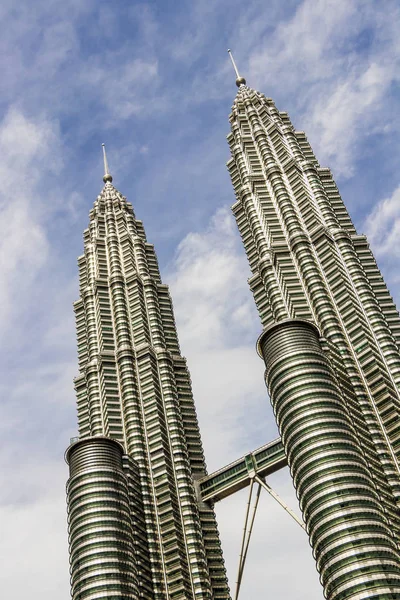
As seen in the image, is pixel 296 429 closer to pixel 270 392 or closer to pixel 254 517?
pixel 270 392

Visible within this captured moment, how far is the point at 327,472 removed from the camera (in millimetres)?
123625

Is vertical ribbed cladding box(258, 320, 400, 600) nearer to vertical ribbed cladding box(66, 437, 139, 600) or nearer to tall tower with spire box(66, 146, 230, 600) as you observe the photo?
tall tower with spire box(66, 146, 230, 600)

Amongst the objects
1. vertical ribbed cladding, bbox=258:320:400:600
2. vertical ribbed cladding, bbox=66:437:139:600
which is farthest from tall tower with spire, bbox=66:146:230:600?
vertical ribbed cladding, bbox=258:320:400:600

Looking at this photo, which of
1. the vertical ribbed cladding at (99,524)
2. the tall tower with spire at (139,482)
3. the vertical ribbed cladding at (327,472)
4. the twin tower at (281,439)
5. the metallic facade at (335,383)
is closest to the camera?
the vertical ribbed cladding at (327,472)

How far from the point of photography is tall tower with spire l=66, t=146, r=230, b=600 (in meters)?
135

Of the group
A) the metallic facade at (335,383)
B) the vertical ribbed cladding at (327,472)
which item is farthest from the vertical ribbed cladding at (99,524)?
the vertical ribbed cladding at (327,472)

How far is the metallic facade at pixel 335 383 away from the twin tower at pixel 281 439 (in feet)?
0.91

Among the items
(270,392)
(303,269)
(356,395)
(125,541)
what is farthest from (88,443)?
(303,269)

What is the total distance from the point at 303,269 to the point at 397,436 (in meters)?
51.1

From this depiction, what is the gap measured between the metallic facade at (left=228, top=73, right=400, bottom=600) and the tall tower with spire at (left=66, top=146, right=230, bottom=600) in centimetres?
3098

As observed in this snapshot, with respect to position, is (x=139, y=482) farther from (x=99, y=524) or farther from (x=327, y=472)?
(x=327, y=472)

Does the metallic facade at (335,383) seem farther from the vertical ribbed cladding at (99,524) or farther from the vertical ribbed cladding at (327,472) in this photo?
the vertical ribbed cladding at (99,524)

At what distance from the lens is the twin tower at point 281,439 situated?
121188 mm

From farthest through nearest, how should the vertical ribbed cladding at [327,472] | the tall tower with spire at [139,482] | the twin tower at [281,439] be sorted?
the tall tower with spire at [139,482]
the twin tower at [281,439]
the vertical ribbed cladding at [327,472]
